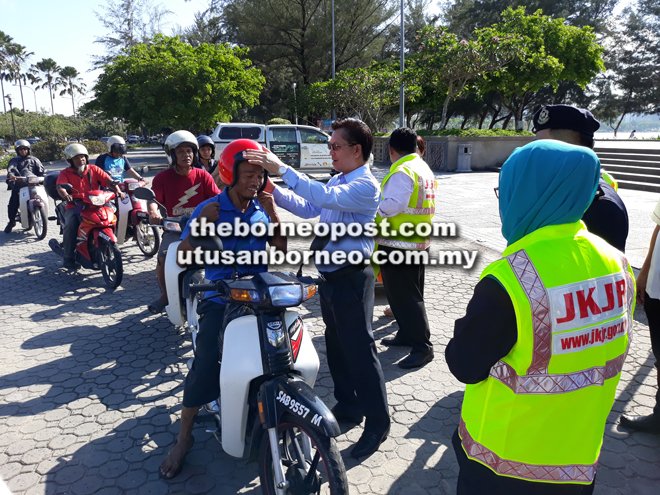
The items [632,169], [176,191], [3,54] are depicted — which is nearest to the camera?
[176,191]

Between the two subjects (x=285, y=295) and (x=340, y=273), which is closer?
(x=285, y=295)

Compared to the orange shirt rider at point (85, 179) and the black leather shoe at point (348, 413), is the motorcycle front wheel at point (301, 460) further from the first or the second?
the orange shirt rider at point (85, 179)

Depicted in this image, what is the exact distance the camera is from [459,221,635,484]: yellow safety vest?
52.6 inches

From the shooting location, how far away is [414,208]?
379 cm

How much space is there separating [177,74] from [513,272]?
24.0 metres

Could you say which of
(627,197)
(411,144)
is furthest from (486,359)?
(627,197)

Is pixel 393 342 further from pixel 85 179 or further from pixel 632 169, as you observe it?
pixel 632 169

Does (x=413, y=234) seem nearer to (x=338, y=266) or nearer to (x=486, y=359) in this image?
(x=338, y=266)

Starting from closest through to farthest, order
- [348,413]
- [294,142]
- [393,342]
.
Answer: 1. [348,413]
2. [393,342]
3. [294,142]

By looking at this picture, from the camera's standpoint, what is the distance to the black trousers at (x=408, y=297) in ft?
12.6

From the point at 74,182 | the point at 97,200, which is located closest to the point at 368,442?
the point at 97,200

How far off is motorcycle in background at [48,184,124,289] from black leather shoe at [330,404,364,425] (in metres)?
3.91

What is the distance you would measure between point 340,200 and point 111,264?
4466mm

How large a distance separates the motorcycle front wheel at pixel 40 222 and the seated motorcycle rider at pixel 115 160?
2336mm
